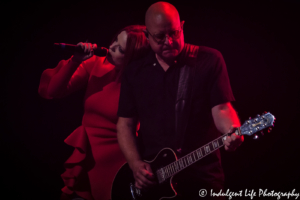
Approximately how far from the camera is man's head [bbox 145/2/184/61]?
1614mm

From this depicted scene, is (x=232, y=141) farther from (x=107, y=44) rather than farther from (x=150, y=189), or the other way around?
(x=107, y=44)

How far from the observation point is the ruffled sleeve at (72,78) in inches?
91.3

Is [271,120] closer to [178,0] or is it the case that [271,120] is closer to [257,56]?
[257,56]

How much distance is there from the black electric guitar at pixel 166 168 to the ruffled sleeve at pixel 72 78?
869 mm

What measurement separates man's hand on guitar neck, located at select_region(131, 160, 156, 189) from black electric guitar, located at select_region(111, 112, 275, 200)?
4cm

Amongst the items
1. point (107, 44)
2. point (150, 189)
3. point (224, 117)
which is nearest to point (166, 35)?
point (224, 117)

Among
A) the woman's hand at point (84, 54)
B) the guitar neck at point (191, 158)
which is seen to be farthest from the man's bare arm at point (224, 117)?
the woman's hand at point (84, 54)

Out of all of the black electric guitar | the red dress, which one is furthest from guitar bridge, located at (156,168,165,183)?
the red dress

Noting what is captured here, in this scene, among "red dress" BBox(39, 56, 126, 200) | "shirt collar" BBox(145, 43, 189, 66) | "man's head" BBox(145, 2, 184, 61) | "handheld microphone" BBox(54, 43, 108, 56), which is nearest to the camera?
"man's head" BBox(145, 2, 184, 61)

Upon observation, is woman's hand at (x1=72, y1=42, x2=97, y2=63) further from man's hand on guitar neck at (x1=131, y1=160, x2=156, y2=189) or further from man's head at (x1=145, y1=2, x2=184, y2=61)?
man's hand on guitar neck at (x1=131, y1=160, x2=156, y2=189)

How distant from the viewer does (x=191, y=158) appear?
153 cm

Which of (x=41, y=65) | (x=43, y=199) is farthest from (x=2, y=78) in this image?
(x=43, y=199)

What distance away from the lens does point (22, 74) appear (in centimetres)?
275

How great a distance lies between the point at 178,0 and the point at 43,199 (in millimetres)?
2407
